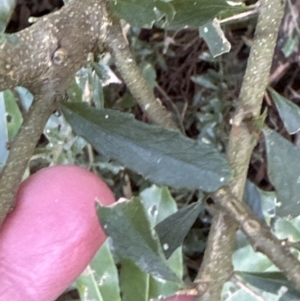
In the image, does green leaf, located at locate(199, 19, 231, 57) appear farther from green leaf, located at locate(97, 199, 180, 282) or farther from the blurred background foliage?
green leaf, located at locate(97, 199, 180, 282)

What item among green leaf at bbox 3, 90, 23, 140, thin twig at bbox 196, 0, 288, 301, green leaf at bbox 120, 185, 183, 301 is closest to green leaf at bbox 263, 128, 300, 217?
thin twig at bbox 196, 0, 288, 301

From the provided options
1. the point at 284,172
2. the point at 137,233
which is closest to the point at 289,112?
the point at 284,172

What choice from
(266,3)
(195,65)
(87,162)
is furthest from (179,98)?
(266,3)

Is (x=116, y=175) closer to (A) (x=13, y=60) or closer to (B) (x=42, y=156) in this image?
(B) (x=42, y=156)

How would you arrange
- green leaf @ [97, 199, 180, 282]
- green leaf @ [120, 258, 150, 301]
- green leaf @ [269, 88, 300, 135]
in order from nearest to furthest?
green leaf @ [97, 199, 180, 282] < green leaf @ [269, 88, 300, 135] < green leaf @ [120, 258, 150, 301]

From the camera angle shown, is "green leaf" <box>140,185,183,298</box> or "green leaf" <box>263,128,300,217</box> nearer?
"green leaf" <box>263,128,300,217</box>

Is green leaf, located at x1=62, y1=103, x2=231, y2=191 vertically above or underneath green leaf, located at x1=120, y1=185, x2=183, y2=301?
above
